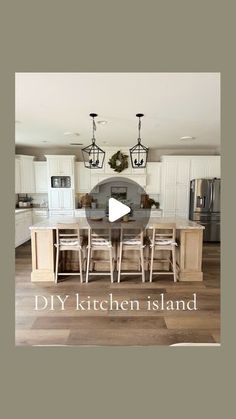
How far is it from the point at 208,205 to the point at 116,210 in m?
2.28

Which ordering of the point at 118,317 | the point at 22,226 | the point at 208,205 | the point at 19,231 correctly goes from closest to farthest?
the point at 118,317
the point at 19,231
the point at 22,226
the point at 208,205

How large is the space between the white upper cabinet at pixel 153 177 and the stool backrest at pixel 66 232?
3085mm

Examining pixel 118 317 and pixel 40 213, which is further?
pixel 40 213

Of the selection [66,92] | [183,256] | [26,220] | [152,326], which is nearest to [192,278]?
[183,256]

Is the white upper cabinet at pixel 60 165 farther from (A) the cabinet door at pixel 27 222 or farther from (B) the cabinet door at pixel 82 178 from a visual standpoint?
(A) the cabinet door at pixel 27 222

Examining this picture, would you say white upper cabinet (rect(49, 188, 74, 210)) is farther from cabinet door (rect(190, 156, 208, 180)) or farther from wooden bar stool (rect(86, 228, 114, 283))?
cabinet door (rect(190, 156, 208, 180))

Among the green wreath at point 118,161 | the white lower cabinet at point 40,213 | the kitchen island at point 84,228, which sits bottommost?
the kitchen island at point 84,228

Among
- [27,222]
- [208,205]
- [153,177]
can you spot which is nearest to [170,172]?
[153,177]

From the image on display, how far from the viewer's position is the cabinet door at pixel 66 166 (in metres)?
5.96

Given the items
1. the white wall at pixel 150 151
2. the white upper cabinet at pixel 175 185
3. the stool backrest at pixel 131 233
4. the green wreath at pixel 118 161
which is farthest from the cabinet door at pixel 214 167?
the stool backrest at pixel 131 233

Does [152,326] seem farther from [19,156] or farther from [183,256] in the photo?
[19,156]

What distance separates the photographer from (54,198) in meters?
6.02

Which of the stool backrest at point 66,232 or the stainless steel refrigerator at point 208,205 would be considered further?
the stainless steel refrigerator at point 208,205

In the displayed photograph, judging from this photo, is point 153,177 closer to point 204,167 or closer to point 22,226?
point 204,167
